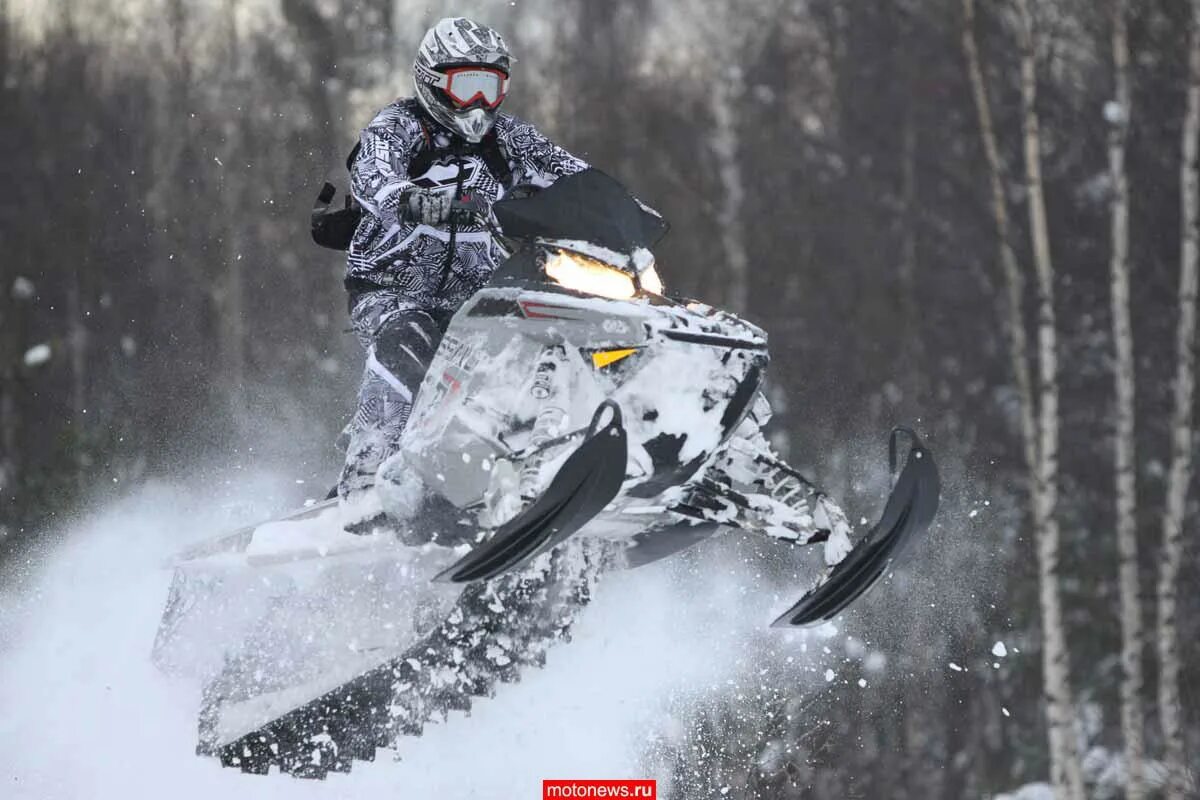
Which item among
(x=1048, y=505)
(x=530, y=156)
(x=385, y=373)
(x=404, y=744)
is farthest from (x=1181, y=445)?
(x=385, y=373)

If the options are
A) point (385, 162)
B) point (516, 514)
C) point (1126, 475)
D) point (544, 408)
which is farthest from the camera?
point (1126, 475)

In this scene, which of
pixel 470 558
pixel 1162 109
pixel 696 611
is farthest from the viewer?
pixel 1162 109

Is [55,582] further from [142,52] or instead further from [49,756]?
[142,52]

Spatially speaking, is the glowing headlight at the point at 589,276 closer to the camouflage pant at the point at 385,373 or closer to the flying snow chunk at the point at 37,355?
the camouflage pant at the point at 385,373

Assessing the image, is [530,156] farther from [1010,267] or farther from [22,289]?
[22,289]

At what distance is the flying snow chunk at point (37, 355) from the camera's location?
16.4 meters

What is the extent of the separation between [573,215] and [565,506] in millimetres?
1077

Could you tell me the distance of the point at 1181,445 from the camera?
10164mm

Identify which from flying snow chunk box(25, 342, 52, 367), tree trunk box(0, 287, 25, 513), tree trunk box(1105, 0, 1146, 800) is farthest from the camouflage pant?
flying snow chunk box(25, 342, 52, 367)

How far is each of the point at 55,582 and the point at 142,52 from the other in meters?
9.51

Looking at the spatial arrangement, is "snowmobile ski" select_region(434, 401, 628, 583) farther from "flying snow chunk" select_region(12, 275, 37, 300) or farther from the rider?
"flying snow chunk" select_region(12, 275, 37, 300)

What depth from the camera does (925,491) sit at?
5.32m

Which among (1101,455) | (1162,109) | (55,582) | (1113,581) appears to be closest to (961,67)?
(1162,109)

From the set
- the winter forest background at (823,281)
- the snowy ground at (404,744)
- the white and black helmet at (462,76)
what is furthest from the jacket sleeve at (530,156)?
the winter forest background at (823,281)
